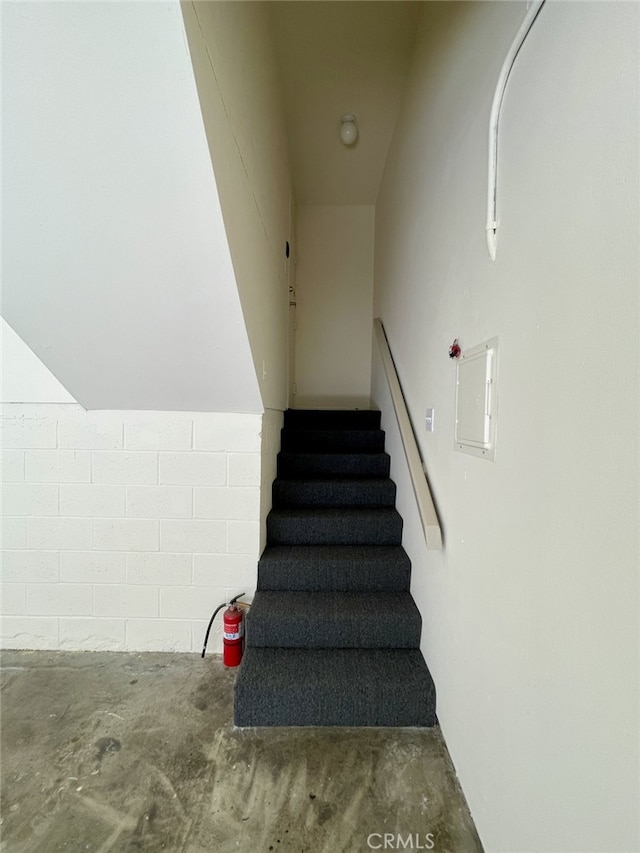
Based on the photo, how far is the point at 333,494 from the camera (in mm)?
2254

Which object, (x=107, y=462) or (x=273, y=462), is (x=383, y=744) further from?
(x=107, y=462)

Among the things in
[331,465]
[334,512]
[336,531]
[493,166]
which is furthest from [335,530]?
[493,166]

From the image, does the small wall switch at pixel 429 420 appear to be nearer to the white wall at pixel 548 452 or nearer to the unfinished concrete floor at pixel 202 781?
the white wall at pixel 548 452

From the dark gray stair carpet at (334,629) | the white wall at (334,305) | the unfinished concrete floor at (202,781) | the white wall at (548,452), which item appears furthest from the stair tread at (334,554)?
the white wall at (334,305)

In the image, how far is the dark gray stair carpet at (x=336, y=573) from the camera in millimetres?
1838

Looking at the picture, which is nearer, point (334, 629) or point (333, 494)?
point (334, 629)

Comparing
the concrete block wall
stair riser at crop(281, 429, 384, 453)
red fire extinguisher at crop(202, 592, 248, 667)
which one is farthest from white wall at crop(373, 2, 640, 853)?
stair riser at crop(281, 429, 384, 453)

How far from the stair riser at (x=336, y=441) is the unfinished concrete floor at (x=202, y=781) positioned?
157 centimetres

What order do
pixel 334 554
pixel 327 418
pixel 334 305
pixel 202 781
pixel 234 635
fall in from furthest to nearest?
pixel 334 305 → pixel 327 418 → pixel 334 554 → pixel 234 635 → pixel 202 781

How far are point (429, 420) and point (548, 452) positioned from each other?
84cm

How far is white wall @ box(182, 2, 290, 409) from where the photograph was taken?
1.04 meters

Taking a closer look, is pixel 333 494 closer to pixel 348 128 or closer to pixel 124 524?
pixel 124 524

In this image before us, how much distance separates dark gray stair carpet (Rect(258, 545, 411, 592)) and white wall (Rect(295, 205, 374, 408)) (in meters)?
2.00

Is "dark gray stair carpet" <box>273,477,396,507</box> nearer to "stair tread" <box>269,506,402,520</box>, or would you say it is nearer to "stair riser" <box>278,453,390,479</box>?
"stair tread" <box>269,506,402,520</box>
